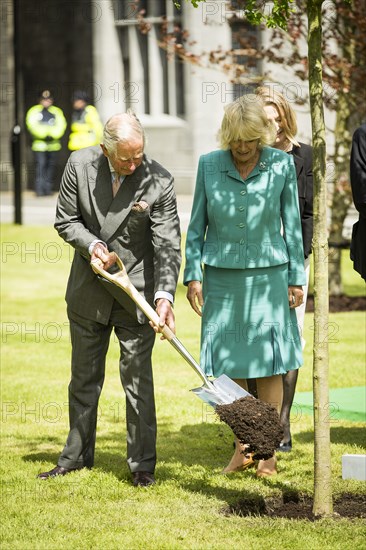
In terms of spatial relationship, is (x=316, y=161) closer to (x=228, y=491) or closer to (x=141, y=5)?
(x=228, y=491)

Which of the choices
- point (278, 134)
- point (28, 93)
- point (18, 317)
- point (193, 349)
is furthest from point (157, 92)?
point (278, 134)

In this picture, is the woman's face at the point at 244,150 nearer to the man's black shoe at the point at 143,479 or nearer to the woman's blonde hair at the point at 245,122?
the woman's blonde hair at the point at 245,122

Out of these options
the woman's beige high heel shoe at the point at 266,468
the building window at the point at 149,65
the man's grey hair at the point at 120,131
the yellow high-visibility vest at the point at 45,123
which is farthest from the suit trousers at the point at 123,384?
the yellow high-visibility vest at the point at 45,123

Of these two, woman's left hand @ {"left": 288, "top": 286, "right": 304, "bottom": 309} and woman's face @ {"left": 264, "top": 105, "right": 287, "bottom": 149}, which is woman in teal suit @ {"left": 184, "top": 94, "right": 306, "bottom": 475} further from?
woman's face @ {"left": 264, "top": 105, "right": 287, "bottom": 149}

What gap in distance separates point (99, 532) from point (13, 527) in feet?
1.45

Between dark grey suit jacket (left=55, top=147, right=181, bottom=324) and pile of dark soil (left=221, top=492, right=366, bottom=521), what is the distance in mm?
1174

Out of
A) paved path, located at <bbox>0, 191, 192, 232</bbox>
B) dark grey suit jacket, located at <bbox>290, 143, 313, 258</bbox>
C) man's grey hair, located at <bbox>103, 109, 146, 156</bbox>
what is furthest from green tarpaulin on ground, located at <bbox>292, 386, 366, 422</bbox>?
paved path, located at <bbox>0, 191, 192, 232</bbox>

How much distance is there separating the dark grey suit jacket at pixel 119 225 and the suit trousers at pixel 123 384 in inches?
4.3

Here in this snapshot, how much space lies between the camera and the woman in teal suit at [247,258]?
21.8 ft

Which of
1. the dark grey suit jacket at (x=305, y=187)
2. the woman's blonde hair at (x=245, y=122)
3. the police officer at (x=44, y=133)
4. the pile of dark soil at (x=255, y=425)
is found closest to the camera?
the pile of dark soil at (x=255, y=425)

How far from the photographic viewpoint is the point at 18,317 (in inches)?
527

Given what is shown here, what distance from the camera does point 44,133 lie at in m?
25.5

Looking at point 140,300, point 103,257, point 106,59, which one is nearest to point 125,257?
point 103,257

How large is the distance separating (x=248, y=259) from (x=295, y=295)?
1.30ft
